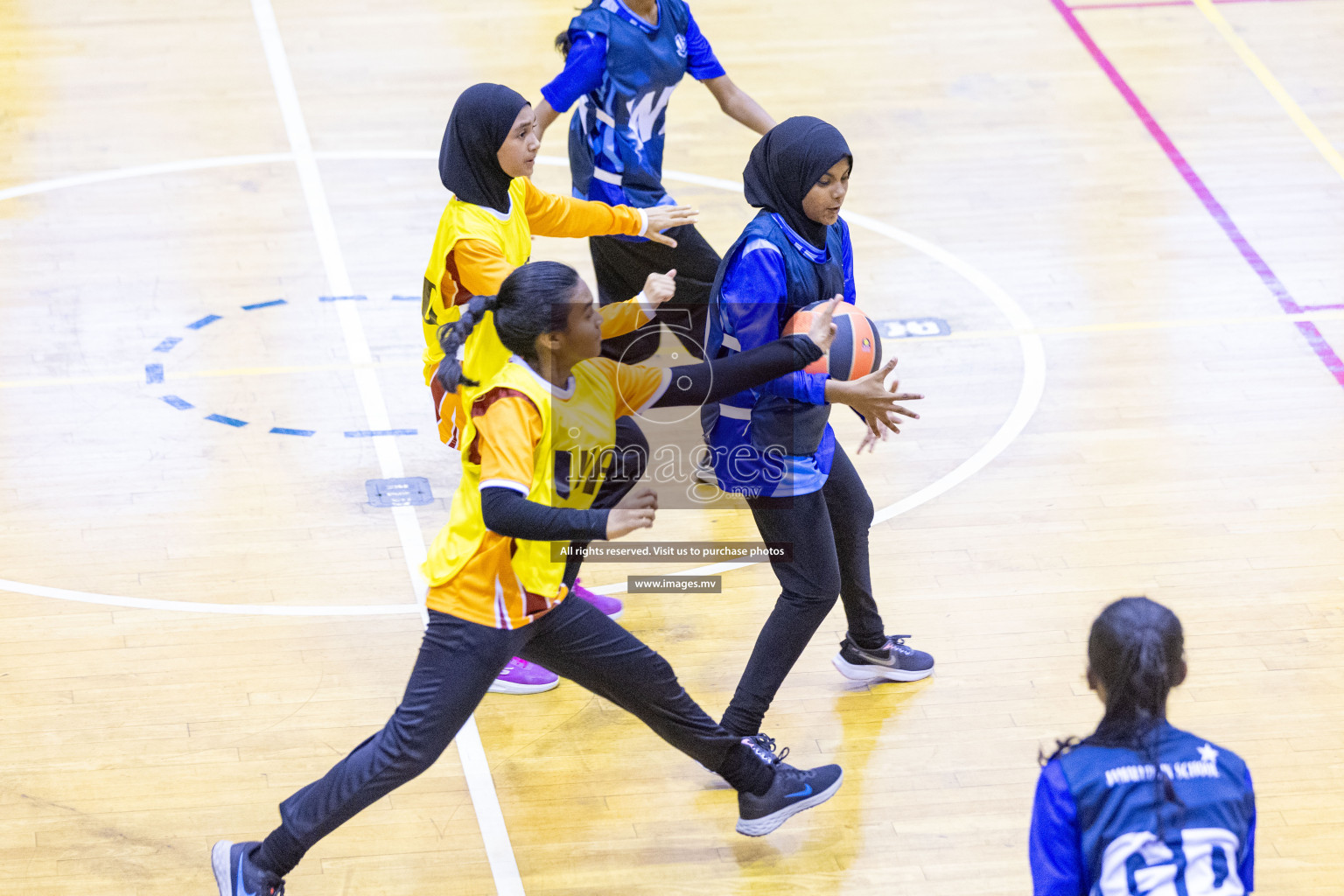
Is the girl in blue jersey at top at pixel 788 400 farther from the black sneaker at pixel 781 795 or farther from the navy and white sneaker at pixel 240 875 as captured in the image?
the navy and white sneaker at pixel 240 875

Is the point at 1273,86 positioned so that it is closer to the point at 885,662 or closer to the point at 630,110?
the point at 630,110

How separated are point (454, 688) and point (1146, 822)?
1.75m

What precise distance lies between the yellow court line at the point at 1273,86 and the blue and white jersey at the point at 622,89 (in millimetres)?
4525

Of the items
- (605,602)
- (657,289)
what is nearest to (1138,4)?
(605,602)

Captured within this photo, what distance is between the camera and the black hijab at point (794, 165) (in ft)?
14.0

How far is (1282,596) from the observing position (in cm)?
558

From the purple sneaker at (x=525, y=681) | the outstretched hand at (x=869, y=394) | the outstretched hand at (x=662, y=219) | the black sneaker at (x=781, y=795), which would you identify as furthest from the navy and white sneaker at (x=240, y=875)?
the outstretched hand at (x=662, y=219)

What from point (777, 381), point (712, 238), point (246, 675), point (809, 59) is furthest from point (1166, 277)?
point (246, 675)

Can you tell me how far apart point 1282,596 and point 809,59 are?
5481mm

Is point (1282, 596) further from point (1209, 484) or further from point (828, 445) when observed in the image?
point (828, 445)

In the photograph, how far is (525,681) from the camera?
5168 millimetres

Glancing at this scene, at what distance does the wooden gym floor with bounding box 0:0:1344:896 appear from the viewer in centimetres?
464

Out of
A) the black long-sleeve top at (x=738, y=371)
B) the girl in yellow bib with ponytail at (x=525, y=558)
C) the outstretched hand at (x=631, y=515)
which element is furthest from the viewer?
→ the black long-sleeve top at (x=738, y=371)

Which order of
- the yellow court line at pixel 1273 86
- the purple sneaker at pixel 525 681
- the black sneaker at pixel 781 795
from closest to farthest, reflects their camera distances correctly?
the black sneaker at pixel 781 795 < the purple sneaker at pixel 525 681 < the yellow court line at pixel 1273 86
